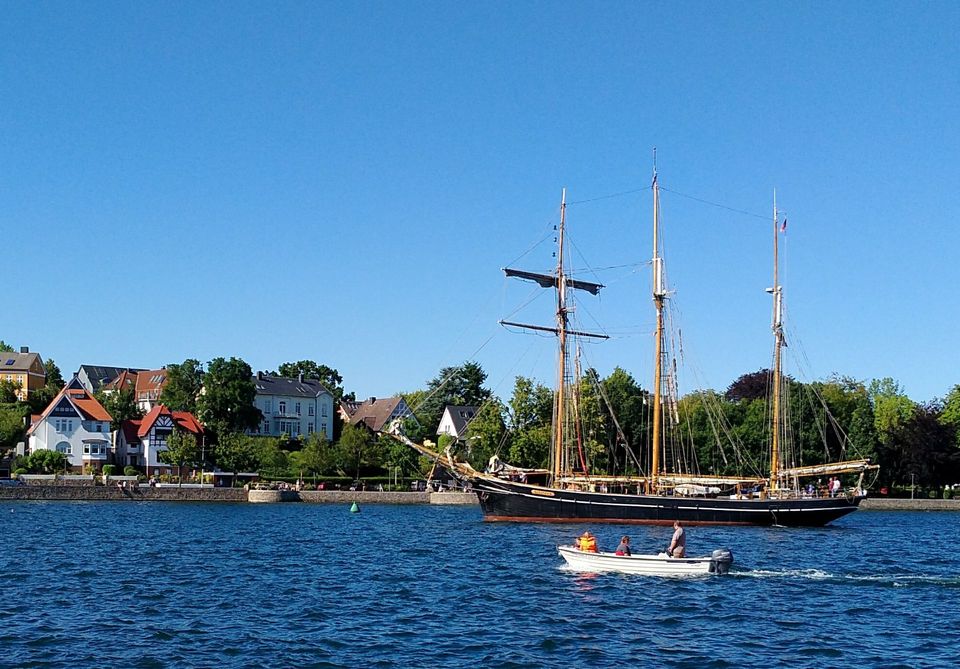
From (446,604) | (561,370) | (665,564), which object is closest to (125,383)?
(561,370)

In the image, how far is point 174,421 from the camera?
140m

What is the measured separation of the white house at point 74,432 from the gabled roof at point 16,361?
60.4 metres

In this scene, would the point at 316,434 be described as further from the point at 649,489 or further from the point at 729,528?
the point at 729,528

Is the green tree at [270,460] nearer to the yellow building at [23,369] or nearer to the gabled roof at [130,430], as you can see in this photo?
the gabled roof at [130,430]

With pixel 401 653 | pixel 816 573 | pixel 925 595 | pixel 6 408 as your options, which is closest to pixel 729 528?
pixel 816 573

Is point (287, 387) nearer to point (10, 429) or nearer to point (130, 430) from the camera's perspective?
point (130, 430)

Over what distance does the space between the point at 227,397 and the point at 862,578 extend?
355 ft

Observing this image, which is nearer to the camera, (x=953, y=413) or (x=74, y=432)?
(x=74, y=432)

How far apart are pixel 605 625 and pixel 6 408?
136m

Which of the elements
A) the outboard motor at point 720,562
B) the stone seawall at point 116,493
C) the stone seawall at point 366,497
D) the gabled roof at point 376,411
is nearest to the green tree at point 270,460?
the stone seawall at point 366,497

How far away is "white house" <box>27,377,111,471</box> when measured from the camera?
133750 millimetres

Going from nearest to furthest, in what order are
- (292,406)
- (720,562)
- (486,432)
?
(720,562)
(486,432)
(292,406)

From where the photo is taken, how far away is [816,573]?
46.7m

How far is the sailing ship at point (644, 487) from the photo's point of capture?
82500 millimetres
